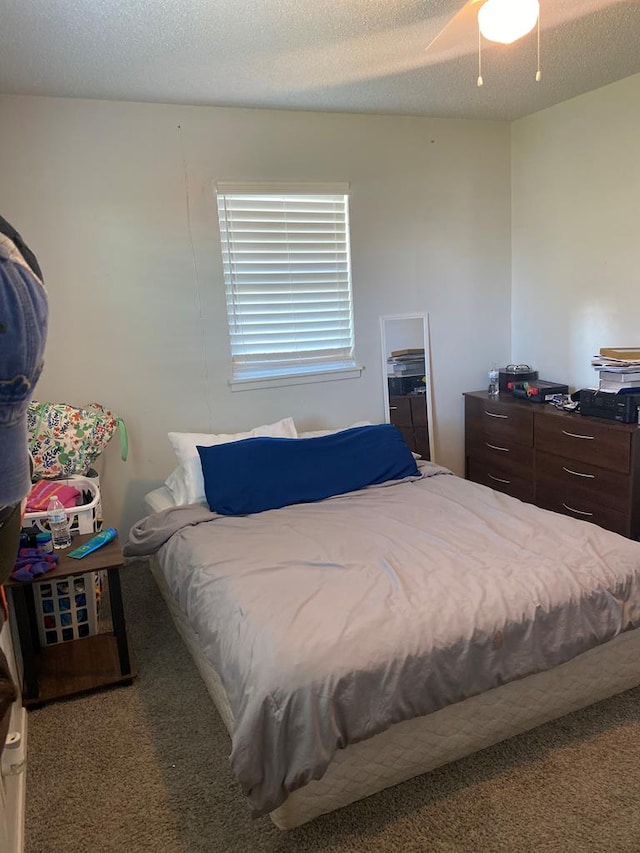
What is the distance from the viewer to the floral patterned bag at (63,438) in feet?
9.12

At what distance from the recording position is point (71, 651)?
2531 millimetres

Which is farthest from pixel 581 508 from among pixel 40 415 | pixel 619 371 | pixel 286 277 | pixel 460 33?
pixel 40 415

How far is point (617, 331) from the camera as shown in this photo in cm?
340

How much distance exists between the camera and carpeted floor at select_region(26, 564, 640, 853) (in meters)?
1.62

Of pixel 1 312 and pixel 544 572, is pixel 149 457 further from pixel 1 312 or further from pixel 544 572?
pixel 1 312

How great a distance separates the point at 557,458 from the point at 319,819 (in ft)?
7.50

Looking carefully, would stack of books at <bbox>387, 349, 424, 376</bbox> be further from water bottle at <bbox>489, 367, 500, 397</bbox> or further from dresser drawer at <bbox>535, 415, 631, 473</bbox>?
dresser drawer at <bbox>535, 415, 631, 473</bbox>

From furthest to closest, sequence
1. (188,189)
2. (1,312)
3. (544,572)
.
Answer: (188,189)
(544,572)
(1,312)

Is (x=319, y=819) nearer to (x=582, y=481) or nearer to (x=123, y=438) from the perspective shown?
(x=123, y=438)

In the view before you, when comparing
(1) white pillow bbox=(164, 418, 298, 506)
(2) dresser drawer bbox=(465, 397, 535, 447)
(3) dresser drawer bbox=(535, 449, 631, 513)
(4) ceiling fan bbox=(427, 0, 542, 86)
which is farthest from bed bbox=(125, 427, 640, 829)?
(4) ceiling fan bbox=(427, 0, 542, 86)

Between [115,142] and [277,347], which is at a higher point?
[115,142]

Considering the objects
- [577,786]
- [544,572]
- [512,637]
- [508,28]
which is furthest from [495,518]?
[508,28]

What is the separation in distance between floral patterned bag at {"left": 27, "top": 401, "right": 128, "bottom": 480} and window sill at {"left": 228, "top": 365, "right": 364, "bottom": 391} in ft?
2.68

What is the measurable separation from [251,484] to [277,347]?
1003 millimetres
